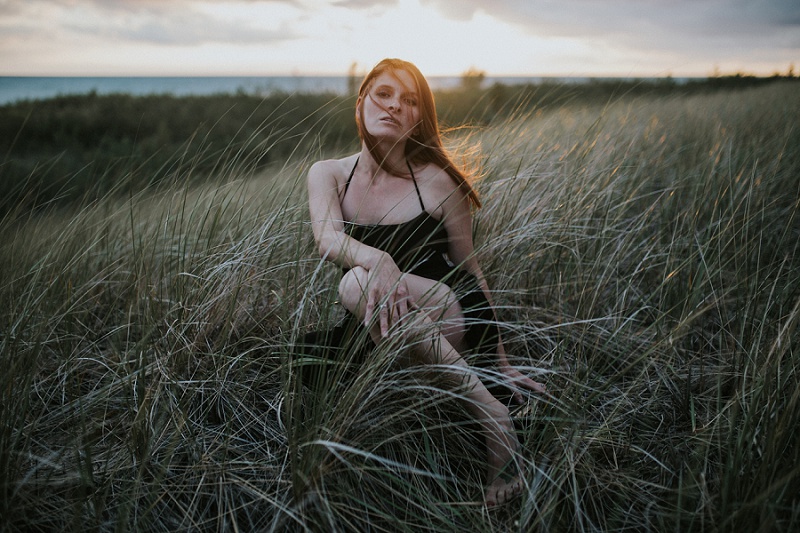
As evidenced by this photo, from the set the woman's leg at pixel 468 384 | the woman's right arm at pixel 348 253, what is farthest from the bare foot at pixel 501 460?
the woman's right arm at pixel 348 253

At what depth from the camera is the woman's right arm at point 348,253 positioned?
146 centimetres

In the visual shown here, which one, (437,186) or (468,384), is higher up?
(437,186)

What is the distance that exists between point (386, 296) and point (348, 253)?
27 centimetres

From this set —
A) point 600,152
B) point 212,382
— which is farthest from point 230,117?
point 212,382

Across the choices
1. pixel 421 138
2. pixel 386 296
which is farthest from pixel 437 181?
pixel 386 296

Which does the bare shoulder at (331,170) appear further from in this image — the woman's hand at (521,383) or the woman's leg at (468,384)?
the woman's hand at (521,383)

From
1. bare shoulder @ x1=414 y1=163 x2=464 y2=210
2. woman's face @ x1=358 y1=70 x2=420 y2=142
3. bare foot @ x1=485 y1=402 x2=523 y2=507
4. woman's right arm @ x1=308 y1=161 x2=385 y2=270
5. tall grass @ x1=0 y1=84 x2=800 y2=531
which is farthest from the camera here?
bare shoulder @ x1=414 y1=163 x2=464 y2=210

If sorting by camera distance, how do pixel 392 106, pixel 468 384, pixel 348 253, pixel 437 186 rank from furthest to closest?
pixel 437 186, pixel 392 106, pixel 348 253, pixel 468 384

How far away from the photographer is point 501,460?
56.4 inches

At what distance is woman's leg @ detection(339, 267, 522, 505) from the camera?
1.39 meters

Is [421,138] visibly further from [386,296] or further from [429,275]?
[386,296]

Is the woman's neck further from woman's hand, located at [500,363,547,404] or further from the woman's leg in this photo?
woman's hand, located at [500,363,547,404]

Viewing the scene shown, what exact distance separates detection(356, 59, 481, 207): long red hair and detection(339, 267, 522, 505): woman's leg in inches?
21.4

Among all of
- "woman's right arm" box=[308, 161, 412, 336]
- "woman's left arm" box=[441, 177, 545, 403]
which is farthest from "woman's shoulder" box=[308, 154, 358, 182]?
"woman's left arm" box=[441, 177, 545, 403]
